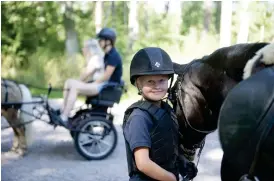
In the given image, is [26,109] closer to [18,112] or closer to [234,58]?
[18,112]

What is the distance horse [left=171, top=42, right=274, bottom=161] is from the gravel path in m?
2.69

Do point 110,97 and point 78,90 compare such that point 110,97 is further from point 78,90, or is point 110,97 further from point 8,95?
point 8,95

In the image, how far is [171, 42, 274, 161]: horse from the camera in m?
1.83

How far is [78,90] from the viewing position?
5.49m

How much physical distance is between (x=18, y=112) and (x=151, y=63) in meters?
4.29

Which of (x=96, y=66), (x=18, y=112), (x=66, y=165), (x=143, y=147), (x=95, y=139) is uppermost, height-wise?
(x=143, y=147)

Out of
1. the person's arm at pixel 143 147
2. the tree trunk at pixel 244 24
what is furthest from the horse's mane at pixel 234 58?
the tree trunk at pixel 244 24

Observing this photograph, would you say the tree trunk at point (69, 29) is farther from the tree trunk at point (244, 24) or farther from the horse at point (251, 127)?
the horse at point (251, 127)

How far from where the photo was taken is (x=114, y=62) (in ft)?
18.2

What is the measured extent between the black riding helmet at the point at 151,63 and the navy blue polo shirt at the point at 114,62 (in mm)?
3631

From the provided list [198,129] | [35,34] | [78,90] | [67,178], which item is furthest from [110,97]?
[35,34]

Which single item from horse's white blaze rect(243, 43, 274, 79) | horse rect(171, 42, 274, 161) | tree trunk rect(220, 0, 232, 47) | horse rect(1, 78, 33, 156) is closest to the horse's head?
horse rect(171, 42, 274, 161)

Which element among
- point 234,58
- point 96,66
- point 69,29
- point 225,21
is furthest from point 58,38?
point 234,58

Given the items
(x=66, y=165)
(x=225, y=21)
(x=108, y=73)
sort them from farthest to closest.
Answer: (x=225, y=21), (x=108, y=73), (x=66, y=165)
